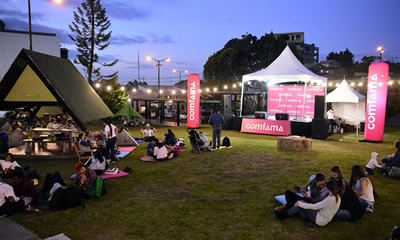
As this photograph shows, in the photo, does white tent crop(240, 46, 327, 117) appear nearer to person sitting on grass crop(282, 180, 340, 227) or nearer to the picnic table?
the picnic table

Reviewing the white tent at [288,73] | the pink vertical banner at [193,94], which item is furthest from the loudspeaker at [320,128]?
the pink vertical banner at [193,94]

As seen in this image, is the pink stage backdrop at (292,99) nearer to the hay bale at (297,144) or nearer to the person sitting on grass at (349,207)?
the hay bale at (297,144)

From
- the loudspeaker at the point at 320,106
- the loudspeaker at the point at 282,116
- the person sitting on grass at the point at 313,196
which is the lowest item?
the person sitting on grass at the point at 313,196

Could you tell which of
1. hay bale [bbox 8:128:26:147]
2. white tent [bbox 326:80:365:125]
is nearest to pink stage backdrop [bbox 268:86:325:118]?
white tent [bbox 326:80:365:125]

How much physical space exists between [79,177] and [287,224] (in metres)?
4.50

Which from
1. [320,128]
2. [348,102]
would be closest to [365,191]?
[320,128]

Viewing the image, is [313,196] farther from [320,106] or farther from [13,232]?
[320,106]

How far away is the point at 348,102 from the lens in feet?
65.5

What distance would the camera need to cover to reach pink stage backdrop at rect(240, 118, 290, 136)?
52.4ft

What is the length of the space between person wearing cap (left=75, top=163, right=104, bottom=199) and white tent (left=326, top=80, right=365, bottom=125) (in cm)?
1777

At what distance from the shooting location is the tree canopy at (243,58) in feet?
123

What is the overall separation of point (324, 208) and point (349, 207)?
0.58 m

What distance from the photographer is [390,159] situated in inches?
320

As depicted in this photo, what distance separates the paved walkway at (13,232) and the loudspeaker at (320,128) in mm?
14031
